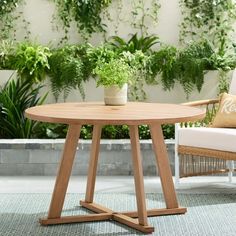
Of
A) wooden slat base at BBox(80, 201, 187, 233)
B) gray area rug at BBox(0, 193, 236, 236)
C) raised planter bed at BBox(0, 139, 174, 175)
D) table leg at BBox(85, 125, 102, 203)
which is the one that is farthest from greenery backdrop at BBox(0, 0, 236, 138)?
wooden slat base at BBox(80, 201, 187, 233)

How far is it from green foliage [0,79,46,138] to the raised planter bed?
1.16 ft

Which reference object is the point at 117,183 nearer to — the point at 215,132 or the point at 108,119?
the point at 215,132

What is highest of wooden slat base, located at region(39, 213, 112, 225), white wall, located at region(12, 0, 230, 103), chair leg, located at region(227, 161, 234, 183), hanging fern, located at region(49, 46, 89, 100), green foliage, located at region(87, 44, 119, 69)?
white wall, located at region(12, 0, 230, 103)

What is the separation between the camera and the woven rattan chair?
4457 millimetres

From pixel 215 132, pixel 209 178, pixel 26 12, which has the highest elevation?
pixel 26 12

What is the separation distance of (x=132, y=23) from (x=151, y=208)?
2.49 metres

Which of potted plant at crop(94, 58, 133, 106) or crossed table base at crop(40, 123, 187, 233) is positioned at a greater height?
potted plant at crop(94, 58, 133, 106)

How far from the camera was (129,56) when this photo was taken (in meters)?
5.79

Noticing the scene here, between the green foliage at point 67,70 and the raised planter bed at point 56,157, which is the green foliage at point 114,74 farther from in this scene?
the green foliage at point 67,70

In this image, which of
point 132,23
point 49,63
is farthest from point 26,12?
point 132,23

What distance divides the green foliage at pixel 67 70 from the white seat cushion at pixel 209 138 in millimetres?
1475

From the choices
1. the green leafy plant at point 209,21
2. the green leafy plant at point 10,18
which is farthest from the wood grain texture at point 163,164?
the green leafy plant at point 10,18

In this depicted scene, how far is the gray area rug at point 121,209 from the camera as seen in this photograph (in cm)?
365

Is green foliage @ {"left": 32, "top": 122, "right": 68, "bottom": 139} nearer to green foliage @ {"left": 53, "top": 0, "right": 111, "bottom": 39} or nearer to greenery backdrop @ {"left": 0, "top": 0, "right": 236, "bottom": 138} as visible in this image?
greenery backdrop @ {"left": 0, "top": 0, "right": 236, "bottom": 138}
